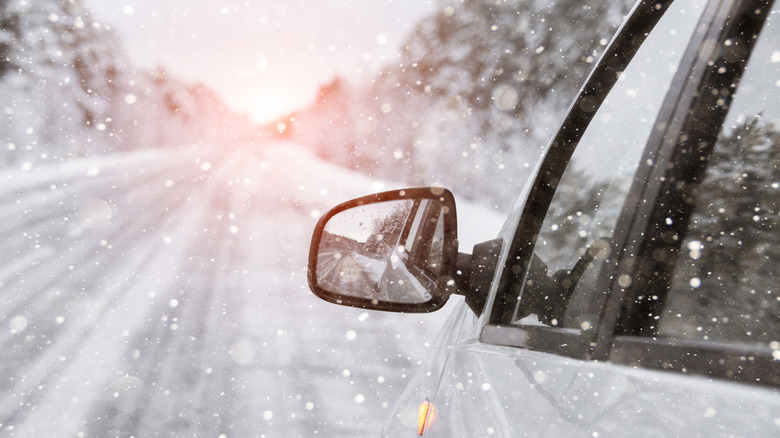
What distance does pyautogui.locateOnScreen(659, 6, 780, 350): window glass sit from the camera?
740 mm

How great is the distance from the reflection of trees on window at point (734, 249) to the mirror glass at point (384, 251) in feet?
2.78

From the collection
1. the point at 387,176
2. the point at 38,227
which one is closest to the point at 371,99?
the point at 387,176

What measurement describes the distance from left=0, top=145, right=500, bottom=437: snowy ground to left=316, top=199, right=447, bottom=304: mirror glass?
218cm

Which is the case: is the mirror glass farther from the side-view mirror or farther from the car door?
the car door

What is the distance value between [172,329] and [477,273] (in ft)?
18.4

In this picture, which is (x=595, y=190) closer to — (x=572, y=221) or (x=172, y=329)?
(x=572, y=221)

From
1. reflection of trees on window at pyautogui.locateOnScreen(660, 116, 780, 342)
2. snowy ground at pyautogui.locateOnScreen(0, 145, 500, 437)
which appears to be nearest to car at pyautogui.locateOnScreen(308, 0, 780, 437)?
reflection of trees on window at pyautogui.locateOnScreen(660, 116, 780, 342)

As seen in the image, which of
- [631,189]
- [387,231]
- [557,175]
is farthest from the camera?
[387,231]

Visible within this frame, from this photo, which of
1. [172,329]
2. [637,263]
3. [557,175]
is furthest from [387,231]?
[172,329]

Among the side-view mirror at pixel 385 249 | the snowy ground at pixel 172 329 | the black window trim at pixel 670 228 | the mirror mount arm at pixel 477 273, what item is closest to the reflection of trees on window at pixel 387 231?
the side-view mirror at pixel 385 249

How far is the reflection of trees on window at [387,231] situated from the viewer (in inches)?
71.0

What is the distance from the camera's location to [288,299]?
8523mm

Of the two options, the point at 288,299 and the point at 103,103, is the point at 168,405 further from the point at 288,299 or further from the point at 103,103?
the point at 103,103

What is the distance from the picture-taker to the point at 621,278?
39.0 inches
